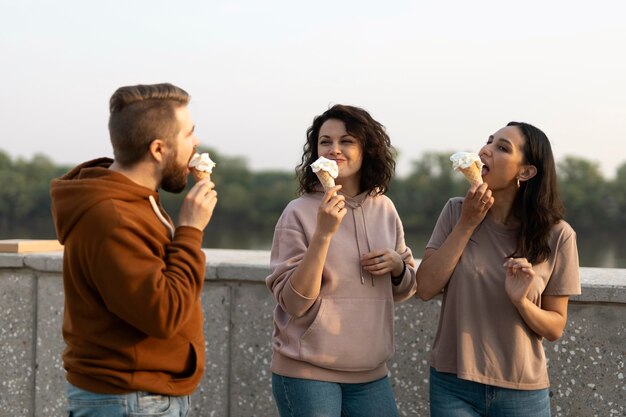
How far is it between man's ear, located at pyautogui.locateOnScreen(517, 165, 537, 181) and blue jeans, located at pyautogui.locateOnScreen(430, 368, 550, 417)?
2.68ft

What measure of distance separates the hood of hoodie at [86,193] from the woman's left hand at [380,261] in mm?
920

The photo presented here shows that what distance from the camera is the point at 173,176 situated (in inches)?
94.1

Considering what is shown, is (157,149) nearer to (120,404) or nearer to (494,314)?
(120,404)

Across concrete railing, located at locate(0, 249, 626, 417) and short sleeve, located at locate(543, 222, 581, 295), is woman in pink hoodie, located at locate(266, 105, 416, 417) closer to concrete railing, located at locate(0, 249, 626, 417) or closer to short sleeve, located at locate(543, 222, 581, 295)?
short sleeve, located at locate(543, 222, 581, 295)

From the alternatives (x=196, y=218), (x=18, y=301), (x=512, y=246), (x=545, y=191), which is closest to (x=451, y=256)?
(x=512, y=246)

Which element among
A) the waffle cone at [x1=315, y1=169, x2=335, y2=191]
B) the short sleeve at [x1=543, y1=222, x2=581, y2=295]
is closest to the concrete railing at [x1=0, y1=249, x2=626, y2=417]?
the short sleeve at [x1=543, y1=222, x2=581, y2=295]

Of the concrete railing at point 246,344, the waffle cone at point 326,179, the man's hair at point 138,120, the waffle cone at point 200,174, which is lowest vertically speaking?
the concrete railing at point 246,344

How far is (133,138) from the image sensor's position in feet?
7.61

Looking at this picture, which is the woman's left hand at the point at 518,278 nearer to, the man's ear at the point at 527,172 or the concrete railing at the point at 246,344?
the man's ear at the point at 527,172

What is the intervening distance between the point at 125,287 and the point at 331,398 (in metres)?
1.05

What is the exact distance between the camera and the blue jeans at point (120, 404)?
7.54 feet

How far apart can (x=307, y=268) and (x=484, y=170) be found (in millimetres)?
828

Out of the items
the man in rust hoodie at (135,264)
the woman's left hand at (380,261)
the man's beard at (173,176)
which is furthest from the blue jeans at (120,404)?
the woman's left hand at (380,261)

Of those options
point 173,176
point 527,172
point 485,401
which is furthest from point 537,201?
point 173,176
